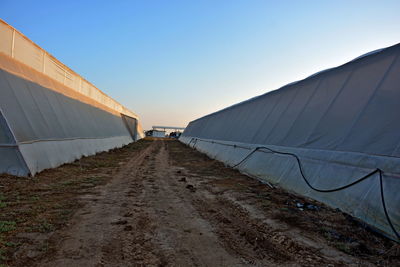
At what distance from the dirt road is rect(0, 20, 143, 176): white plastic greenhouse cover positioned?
3373 mm

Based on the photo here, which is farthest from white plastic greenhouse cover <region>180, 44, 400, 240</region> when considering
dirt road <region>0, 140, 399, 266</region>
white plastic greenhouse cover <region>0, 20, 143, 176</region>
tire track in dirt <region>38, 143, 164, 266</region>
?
white plastic greenhouse cover <region>0, 20, 143, 176</region>

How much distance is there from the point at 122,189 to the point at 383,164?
21.1 feet

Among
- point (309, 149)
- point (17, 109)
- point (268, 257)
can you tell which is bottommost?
point (268, 257)

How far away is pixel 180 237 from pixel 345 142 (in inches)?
196

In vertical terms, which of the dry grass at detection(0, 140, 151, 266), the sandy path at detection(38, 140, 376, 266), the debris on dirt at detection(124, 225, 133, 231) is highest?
the dry grass at detection(0, 140, 151, 266)

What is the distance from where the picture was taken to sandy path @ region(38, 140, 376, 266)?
3.10 meters

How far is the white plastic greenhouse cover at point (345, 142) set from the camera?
4738mm

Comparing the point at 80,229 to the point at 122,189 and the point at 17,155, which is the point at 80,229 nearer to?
the point at 122,189

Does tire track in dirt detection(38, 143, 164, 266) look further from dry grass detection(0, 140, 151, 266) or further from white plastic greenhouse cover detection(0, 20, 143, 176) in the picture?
white plastic greenhouse cover detection(0, 20, 143, 176)

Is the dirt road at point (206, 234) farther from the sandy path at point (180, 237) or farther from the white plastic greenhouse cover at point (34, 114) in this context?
the white plastic greenhouse cover at point (34, 114)

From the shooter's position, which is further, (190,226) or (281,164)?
(281,164)

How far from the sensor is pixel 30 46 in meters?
12.2

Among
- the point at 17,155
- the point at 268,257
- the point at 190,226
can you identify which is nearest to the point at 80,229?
the point at 190,226

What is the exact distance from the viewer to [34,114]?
9.88 m
